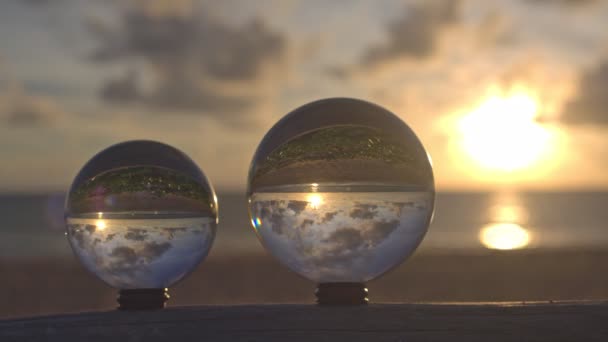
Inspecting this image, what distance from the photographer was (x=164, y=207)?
4359 millimetres

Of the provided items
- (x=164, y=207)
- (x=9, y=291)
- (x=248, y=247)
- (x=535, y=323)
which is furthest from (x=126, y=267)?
(x=248, y=247)

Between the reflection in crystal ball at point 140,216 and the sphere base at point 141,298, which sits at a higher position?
the reflection in crystal ball at point 140,216

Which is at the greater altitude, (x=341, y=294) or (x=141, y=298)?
(x=341, y=294)

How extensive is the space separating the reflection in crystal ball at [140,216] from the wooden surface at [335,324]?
35 centimetres

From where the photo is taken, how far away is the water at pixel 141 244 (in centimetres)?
430

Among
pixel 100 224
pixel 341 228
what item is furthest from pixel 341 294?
pixel 100 224

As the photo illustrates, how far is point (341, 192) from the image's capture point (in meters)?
4.04

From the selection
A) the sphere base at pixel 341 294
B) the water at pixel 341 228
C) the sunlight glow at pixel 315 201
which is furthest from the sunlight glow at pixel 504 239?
the sunlight glow at pixel 315 201

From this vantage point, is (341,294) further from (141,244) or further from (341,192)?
(141,244)

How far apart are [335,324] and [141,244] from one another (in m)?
1.26

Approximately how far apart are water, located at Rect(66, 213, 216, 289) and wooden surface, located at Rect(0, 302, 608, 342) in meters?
0.33

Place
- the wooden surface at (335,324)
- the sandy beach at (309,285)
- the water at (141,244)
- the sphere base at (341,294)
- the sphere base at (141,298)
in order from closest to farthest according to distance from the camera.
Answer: the wooden surface at (335,324), the water at (141,244), the sphere base at (341,294), the sphere base at (141,298), the sandy beach at (309,285)

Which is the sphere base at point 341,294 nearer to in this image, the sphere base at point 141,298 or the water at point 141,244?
the water at point 141,244

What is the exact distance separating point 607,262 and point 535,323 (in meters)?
29.0
